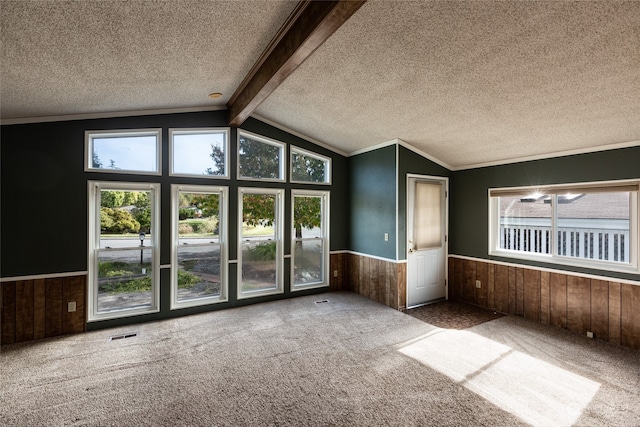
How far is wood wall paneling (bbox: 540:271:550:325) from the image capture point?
3980mm

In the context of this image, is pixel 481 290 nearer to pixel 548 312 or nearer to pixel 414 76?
pixel 548 312

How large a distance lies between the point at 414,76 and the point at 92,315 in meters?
4.66

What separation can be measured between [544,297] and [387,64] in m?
3.67

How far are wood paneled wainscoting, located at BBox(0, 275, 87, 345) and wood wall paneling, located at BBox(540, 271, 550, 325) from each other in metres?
5.89

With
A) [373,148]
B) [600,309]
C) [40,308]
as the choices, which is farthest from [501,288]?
[40,308]

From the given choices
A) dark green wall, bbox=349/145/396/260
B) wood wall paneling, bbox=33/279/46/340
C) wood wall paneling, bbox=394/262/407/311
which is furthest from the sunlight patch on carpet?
wood wall paneling, bbox=33/279/46/340

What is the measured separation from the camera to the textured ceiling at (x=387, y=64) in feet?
6.58

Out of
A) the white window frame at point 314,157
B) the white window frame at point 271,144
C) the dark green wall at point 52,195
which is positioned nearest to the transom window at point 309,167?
the white window frame at point 314,157

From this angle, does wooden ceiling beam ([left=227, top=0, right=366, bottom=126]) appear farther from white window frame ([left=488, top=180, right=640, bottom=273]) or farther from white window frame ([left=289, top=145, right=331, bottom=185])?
white window frame ([left=488, top=180, right=640, bottom=273])

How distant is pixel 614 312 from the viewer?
341cm

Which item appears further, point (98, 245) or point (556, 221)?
point (556, 221)

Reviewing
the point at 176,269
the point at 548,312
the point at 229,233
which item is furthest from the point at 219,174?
the point at 548,312

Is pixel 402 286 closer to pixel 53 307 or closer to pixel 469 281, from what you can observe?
pixel 469 281

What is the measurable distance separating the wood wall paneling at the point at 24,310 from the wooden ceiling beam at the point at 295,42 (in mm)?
3298
